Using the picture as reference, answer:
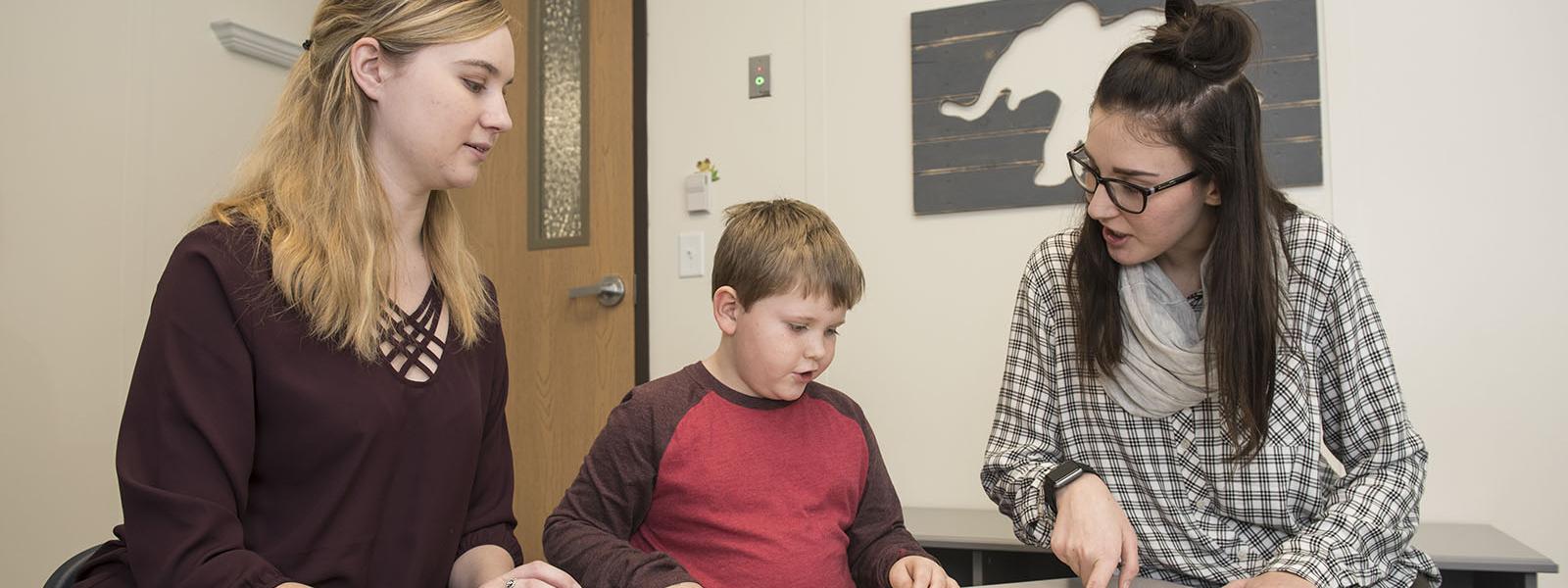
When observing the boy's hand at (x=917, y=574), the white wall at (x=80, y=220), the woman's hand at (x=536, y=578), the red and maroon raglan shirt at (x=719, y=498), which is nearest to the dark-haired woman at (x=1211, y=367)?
the boy's hand at (x=917, y=574)

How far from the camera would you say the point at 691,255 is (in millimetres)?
3045

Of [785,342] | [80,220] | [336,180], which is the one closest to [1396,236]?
[785,342]

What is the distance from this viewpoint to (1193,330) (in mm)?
1499

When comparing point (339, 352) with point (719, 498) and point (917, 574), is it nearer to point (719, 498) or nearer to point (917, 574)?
Answer: point (719, 498)

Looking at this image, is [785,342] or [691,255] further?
[691,255]

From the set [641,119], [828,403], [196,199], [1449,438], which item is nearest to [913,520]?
[828,403]

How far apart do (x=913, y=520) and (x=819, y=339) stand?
107 centimetres

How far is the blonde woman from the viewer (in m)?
1.07

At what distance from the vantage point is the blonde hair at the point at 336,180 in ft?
3.85

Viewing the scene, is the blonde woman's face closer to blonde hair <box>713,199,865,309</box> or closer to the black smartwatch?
blonde hair <box>713,199,865,309</box>

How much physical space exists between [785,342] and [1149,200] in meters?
0.50

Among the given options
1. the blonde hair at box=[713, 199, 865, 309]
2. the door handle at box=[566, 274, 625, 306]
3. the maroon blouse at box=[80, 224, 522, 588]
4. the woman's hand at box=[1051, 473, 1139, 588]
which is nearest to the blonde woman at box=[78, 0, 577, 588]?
the maroon blouse at box=[80, 224, 522, 588]

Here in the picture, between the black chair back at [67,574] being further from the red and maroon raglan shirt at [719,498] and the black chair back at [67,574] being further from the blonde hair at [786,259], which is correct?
the blonde hair at [786,259]

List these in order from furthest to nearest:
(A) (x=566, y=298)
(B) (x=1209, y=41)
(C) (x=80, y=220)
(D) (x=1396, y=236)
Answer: (A) (x=566, y=298), (C) (x=80, y=220), (D) (x=1396, y=236), (B) (x=1209, y=41)
